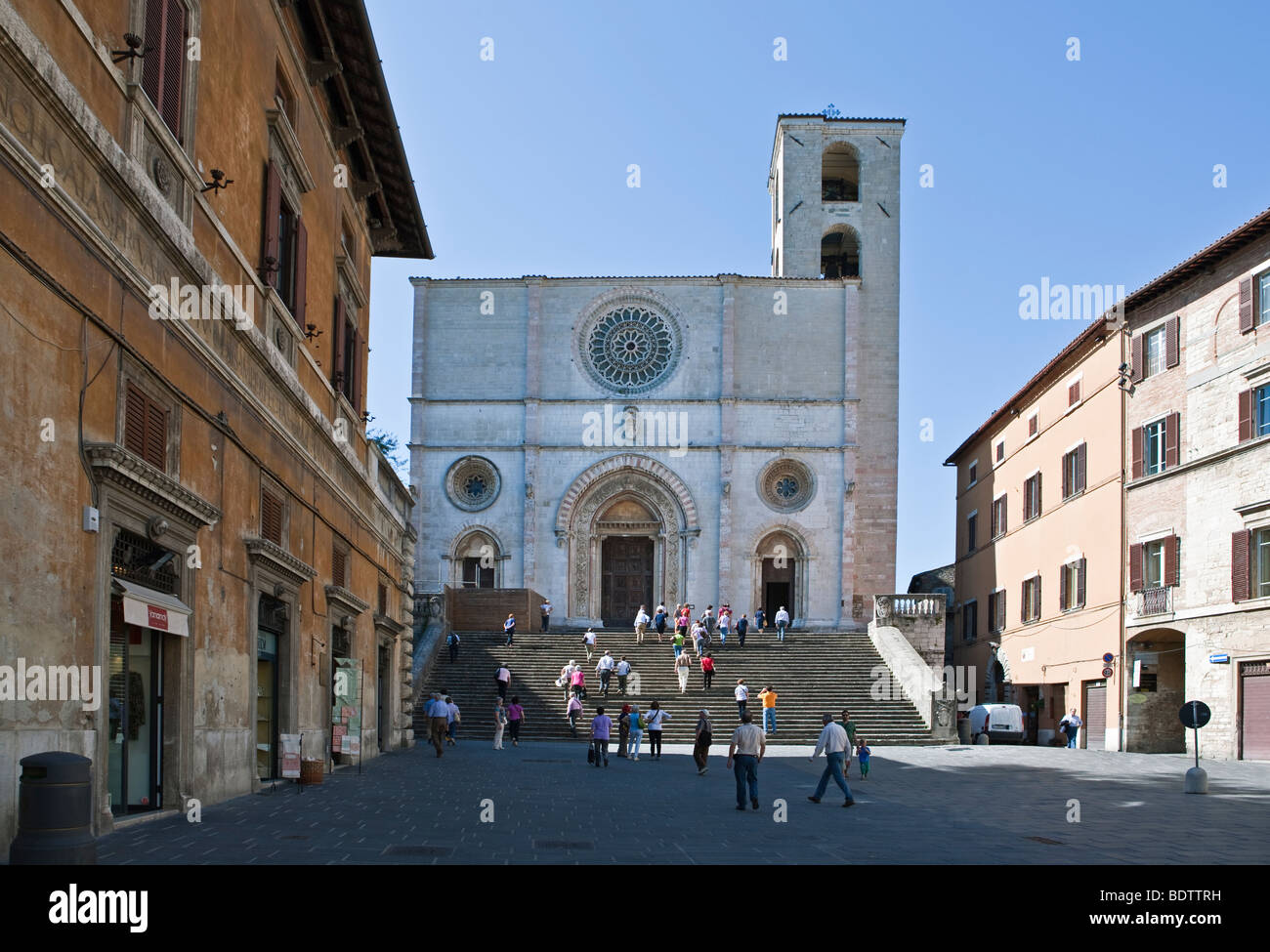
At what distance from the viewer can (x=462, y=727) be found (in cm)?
3212

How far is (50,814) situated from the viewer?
754cm

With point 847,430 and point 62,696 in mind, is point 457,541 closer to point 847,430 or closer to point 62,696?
point 847,430

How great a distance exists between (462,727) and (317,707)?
13.8 metres

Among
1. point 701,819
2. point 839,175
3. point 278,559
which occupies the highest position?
point 839,175

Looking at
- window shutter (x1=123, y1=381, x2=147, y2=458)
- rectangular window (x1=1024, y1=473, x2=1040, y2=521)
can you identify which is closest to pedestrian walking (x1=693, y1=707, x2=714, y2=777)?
window shutter (x1=123, y1=381, x2=147, y2=458)

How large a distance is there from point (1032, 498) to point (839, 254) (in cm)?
1597

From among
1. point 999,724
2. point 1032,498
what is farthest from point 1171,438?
point 1032,498

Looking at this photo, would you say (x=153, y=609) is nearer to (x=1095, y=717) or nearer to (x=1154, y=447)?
(x=1154, y=447)

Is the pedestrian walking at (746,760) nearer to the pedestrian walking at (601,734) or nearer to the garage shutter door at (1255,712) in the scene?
the pedestrian walking at (601,734)

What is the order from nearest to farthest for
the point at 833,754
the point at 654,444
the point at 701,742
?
the point at 833,754 < the point at 701,742 < the point at 654,444

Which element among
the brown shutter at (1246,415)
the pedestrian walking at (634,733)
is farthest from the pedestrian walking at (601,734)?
the brown shutter at (1246,415)

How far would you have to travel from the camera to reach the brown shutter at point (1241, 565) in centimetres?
2792

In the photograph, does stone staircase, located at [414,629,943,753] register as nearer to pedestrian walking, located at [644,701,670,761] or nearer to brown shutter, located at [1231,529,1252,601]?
pedestrian walking, located at [644,701,670,761]

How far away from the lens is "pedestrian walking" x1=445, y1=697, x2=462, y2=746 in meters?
26.6
